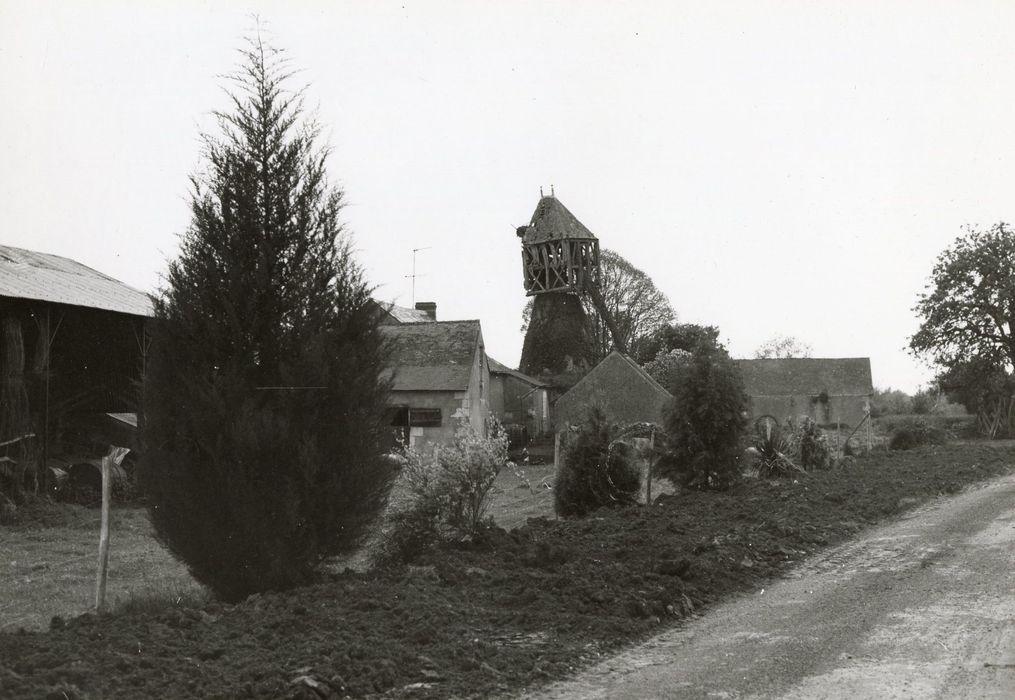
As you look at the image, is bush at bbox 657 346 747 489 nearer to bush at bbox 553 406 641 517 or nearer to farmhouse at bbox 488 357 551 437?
bush at bbox 553 406 641 517

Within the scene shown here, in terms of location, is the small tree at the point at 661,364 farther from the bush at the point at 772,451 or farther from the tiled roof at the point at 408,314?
the bush at the point at 772,451

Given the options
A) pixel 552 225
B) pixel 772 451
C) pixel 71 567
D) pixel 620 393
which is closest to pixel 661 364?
pixel 552 225

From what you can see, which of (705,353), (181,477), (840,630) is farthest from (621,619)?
(705,353)

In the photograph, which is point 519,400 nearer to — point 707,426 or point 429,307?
point 429,307

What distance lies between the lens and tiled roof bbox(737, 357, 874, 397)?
198 ft

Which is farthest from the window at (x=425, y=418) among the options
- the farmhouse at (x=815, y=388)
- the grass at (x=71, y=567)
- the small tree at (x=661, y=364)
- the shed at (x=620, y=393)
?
the farmhouse at (x=815, y=388)

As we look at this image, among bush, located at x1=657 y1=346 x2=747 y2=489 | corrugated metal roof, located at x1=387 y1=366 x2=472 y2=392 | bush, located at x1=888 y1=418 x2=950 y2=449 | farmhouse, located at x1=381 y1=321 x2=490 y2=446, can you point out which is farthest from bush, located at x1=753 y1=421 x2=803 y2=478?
corrugated metal roof, located at x1=387 y1=366 x2=472 y2=392

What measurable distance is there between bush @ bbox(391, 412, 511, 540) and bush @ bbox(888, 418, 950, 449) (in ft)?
80.5

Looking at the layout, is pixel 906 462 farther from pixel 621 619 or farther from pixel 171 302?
pixel 171 302

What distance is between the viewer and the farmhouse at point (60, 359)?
21703 mm

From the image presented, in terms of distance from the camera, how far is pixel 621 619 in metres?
8.37

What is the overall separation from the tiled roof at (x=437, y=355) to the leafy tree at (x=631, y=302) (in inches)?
879

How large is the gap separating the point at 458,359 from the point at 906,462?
790 inches

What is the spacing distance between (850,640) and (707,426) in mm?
10288
